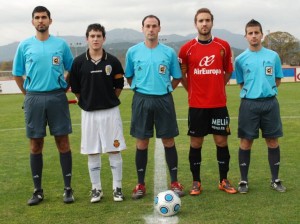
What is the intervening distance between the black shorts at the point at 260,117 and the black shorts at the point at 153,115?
2.69 ft

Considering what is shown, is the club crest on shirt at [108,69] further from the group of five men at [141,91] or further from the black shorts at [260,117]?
the black shorts at [260,117]

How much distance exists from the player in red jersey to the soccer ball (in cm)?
68

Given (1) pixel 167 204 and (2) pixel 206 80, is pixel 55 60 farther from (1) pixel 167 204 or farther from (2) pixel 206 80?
(1) pixel 167 204

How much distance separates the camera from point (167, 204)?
4.08 metres

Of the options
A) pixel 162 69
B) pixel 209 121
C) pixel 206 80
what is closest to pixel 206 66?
pixel 206 80

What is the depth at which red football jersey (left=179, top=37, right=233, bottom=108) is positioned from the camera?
4684mm

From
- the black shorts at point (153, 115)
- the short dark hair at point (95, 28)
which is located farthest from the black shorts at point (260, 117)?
the short dark hair at point (95, 28)

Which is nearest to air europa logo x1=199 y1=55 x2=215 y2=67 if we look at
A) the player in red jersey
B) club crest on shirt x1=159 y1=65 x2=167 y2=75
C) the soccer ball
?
the player in red jersey

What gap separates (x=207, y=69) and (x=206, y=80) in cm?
12

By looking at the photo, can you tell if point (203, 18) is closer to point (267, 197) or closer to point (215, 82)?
point (215, 82)

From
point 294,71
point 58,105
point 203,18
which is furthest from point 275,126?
point 294,71

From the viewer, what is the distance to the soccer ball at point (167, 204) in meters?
4.07

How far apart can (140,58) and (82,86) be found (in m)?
0.70

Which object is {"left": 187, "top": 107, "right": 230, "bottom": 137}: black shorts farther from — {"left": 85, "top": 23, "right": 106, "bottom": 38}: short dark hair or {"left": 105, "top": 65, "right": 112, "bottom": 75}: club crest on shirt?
{"left": 85, "top": 23, "right": 106, "bottom": 38}: short dark hair
